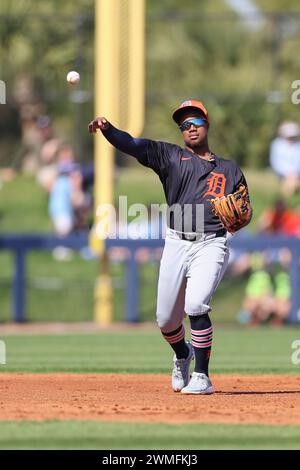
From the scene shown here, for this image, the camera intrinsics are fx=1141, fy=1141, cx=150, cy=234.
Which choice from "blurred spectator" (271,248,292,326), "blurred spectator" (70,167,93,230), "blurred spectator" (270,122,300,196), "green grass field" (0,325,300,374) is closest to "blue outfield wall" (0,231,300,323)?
"blurred spectator" (271,248,292,326)

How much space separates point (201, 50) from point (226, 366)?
1619 cm

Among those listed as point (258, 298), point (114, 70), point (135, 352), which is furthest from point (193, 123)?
point (258, 298)

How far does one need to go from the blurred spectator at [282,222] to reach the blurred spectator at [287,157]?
1320mm

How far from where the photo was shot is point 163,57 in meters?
26.0

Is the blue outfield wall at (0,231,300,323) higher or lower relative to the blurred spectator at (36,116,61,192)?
lower

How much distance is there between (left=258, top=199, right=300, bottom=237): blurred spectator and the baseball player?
32.5ft

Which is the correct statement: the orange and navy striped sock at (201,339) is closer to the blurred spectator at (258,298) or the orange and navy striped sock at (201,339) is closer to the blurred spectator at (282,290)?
the blurred spectator at (282,290)

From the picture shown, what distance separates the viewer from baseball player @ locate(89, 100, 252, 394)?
25.1ft

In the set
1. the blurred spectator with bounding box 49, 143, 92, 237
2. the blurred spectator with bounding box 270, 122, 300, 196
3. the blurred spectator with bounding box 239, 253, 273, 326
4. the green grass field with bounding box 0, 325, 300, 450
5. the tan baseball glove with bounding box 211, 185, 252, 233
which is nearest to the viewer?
the green grass field with bounding box 0, 325, 300, 450

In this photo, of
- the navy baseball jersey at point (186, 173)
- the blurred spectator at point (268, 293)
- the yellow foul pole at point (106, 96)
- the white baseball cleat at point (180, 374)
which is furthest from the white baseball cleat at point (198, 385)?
the yellow foul pole at point (106, 96)

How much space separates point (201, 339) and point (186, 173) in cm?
113

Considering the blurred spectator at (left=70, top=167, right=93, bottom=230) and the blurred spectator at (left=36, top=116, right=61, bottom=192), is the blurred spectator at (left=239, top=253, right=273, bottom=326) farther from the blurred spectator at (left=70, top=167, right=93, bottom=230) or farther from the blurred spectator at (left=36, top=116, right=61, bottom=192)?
the blurred spectator at (left=36, top=116, right=61, bottom=192)


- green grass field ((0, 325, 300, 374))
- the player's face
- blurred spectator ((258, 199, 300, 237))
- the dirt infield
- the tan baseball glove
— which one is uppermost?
the player's face
